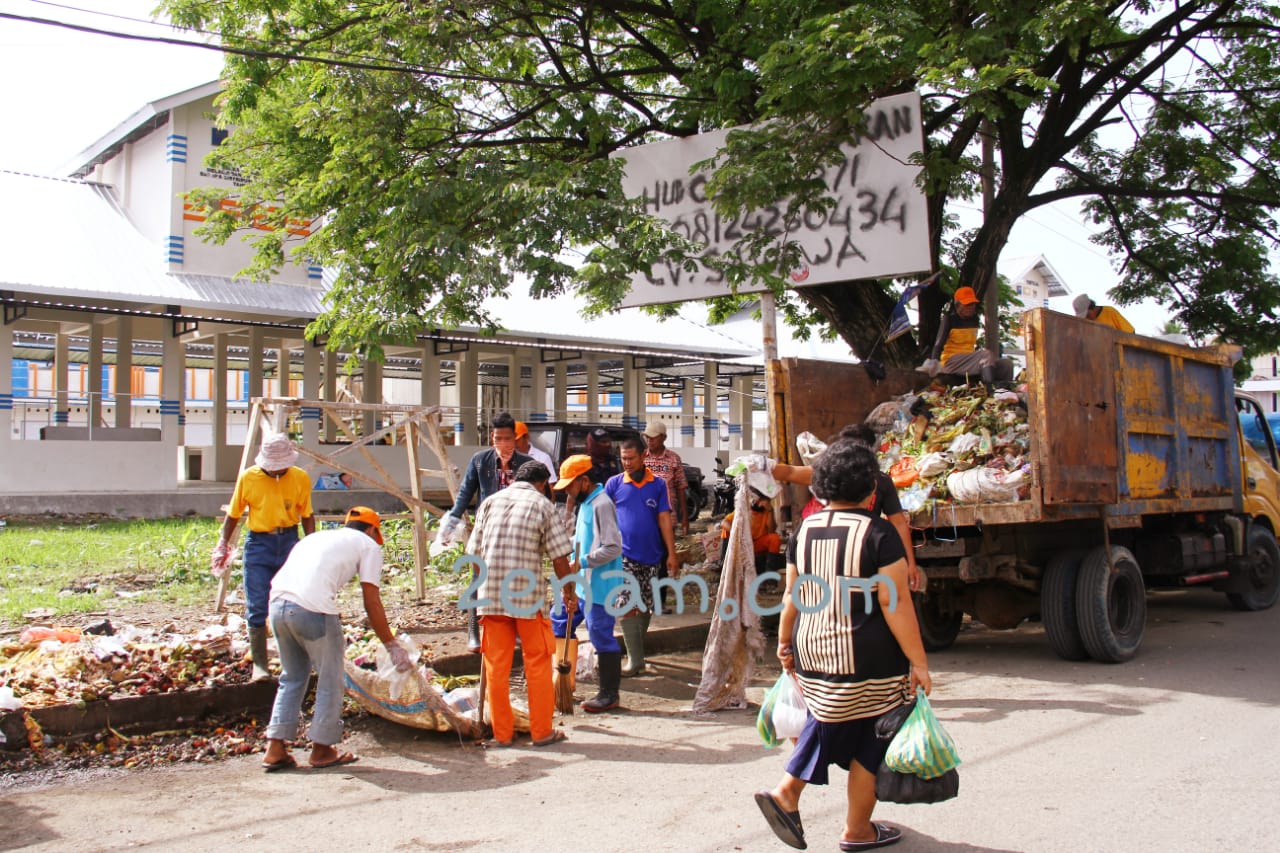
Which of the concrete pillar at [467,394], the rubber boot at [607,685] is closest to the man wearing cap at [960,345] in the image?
the rubber boot at [607,685]

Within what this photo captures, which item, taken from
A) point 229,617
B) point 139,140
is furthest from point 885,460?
point 139,140

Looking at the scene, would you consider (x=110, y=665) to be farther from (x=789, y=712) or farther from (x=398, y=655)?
(x=789, y=712)

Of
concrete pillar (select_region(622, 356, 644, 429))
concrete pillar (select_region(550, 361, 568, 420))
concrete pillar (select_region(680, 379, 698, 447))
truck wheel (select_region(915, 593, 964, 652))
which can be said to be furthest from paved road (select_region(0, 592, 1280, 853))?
concrete pillar (select_region(680, 379, 698, 447))

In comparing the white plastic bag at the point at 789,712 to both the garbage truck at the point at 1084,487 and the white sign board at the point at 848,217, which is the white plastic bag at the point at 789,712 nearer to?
the garbage truck at the point at 1084,487

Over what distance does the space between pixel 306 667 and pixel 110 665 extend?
5.19 ft

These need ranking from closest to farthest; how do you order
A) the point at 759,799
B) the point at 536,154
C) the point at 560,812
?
1. the point at 759,799
2. the point at 560,812
3. the point at 536,154

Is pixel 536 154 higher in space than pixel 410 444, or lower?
higher

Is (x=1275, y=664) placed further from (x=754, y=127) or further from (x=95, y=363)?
(x=95, y=363)

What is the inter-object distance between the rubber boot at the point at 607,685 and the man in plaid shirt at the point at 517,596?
2.37 ft

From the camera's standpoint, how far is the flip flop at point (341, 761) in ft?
18.1

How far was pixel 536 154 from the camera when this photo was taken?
468 inches

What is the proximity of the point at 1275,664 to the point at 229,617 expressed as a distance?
7936 millimetres

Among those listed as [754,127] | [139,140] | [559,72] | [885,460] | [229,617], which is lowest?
[229,617]

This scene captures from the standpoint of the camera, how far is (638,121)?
12047 millimetres
